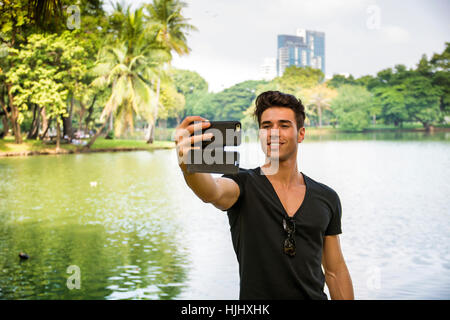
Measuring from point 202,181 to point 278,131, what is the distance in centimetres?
32

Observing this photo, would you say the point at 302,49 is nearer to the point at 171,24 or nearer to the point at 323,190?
the point at 171,24

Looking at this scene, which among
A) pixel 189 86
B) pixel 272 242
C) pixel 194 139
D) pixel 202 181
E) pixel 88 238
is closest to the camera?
pixel 194 139

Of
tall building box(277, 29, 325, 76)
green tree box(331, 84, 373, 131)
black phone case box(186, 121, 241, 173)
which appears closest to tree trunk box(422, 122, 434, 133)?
green tree box(331, 84, 373, 131)

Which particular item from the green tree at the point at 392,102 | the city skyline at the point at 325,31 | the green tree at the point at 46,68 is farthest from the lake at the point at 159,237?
the city skyline at the point at 325,31

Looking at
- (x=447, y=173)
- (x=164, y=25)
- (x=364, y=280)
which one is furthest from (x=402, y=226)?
(x=164, y=25)

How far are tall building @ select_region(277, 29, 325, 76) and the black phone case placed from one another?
79527 millimetres

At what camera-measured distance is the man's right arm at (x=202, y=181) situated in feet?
3.96

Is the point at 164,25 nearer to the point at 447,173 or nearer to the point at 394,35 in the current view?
the point at 447,173

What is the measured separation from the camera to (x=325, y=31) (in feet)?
378

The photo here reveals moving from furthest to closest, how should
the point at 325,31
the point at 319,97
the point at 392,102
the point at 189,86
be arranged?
the point at 325,31, the point at 189,86, the point at 319,97, the point at 392,102

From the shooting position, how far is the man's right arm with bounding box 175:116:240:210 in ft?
3.96

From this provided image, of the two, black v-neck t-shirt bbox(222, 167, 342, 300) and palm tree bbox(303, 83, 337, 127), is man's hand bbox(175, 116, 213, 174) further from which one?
palm tree bbox(303, 83, 337, 127)

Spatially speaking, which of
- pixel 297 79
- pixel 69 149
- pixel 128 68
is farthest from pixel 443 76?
pixel 69 149

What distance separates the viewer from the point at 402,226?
995cm
